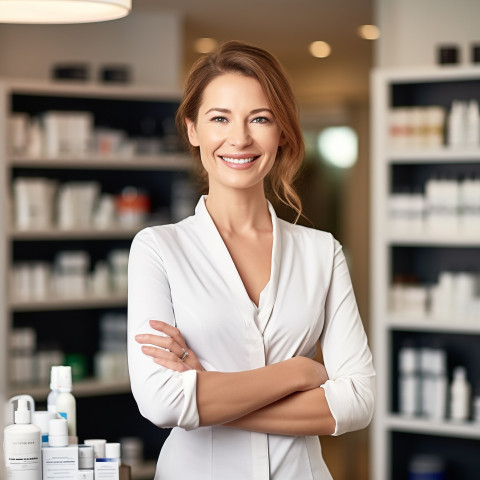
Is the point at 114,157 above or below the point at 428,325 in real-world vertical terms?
above

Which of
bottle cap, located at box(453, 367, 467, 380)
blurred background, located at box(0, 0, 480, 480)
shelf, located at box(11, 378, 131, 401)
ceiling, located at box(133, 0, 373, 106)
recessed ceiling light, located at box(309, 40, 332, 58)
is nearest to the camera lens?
bottle cap, located at box(453, 367, 467, 380)

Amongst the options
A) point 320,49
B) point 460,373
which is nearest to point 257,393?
point 460,373

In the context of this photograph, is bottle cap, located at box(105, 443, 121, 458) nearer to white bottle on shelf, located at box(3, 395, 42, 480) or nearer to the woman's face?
white bottle on shelf, located at box(3, 395, 42, 480)

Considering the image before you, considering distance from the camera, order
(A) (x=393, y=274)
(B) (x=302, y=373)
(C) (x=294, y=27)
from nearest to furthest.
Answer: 1. (B) (x=302, y=373)
2. (A) (x=393, y=274)
3. (C) (x=294, y=27)

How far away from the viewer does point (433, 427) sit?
3.92m

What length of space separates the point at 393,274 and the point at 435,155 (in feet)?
1.99

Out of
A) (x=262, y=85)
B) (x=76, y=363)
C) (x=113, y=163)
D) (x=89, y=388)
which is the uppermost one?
(x=113, y=163)

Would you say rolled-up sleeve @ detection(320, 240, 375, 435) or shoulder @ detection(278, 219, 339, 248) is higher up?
shoulder @ detection(278, 219, 339, 248)

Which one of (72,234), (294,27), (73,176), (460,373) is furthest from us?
(294,27)

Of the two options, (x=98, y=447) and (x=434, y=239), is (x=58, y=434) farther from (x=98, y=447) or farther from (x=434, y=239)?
(x=434, y=239)

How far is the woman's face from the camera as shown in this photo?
64.9 inches

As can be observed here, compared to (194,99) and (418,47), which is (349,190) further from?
(194,99)

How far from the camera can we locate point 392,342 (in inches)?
163

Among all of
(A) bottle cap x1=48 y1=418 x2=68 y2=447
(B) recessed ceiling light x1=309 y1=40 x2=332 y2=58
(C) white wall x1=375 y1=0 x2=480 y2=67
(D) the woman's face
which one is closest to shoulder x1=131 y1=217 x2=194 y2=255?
(D) the woman's face
